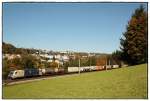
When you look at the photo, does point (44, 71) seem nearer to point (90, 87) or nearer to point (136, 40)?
point (90, 87)

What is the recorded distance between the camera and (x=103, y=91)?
9.79m

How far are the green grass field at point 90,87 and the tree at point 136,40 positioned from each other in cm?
28

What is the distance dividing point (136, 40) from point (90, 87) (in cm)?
188

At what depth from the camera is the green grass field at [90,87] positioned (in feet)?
31.7

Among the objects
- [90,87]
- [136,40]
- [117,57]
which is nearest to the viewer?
[90,87]

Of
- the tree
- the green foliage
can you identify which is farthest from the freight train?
the tree

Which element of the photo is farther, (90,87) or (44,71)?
(44,71)

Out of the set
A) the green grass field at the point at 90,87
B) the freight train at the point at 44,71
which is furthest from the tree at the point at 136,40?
the freight train at the point at 44,71

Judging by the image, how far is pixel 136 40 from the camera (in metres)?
10.1

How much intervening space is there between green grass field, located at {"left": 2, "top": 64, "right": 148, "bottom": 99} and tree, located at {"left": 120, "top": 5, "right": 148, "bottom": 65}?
28cm

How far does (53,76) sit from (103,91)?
74.1 inches

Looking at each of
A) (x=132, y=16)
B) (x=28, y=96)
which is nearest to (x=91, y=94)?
(x=28, y=96)

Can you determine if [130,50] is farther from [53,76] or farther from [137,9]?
[53,76]

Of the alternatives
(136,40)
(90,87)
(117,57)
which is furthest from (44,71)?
(136,40)
